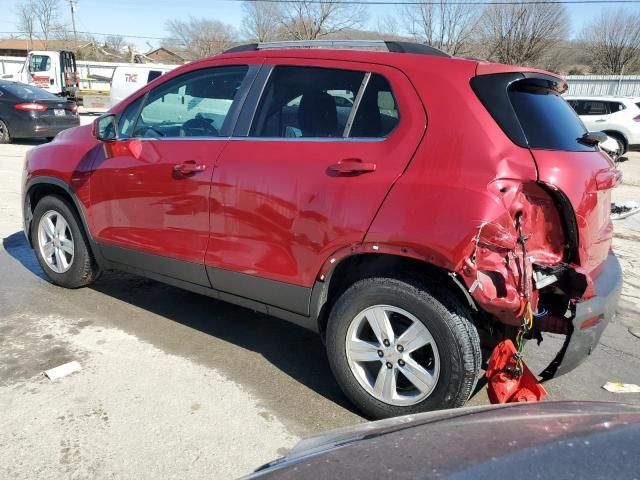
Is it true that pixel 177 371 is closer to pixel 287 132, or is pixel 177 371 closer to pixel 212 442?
pixel 212 442

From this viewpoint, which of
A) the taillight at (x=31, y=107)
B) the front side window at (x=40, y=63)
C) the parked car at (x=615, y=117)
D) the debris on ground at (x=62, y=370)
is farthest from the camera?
the front side window at (x=40, y=63)

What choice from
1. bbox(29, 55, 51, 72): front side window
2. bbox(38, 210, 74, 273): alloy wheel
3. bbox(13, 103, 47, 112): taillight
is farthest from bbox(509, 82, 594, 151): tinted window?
bbox(29, 55, 51, 72): front side window

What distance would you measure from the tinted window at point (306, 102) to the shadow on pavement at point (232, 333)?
Result: 4.82 feet

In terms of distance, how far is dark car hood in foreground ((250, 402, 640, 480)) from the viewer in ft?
4.46

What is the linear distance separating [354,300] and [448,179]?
78 cm

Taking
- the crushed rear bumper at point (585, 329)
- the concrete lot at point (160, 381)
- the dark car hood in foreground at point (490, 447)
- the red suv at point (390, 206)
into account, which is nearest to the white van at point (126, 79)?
the concrete lot at point (160, 381)

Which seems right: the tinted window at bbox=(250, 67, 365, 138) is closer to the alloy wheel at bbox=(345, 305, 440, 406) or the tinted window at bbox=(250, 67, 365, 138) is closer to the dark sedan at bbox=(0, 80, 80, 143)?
the alloy wheel at bbox=(345, 305, 440, 406)

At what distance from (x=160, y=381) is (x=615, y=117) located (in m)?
16.8

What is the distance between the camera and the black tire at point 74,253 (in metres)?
4.40

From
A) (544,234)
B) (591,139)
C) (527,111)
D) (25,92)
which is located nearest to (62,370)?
(544,234)

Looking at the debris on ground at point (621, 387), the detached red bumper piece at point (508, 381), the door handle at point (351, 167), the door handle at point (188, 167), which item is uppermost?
the door handle at point (351, 167)

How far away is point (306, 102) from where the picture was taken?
128 inches

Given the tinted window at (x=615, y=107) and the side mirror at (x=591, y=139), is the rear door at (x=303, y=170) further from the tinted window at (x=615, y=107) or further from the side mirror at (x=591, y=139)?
the tinted window at (x=615, y=107)

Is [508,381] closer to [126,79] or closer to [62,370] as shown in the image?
[62,370]
